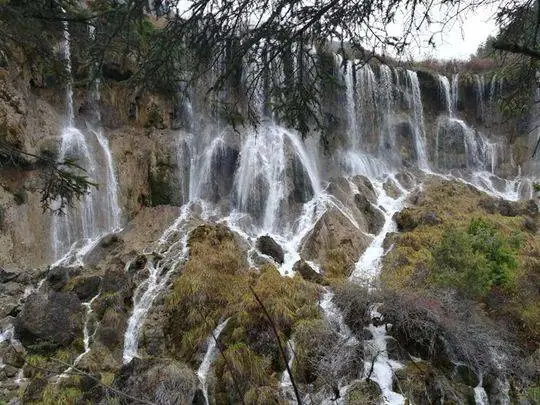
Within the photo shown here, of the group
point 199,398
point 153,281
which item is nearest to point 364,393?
point 199,398

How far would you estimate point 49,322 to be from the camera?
10258 millimetres

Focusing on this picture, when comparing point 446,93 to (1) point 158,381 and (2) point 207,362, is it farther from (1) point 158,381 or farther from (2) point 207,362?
(1) point 158,381

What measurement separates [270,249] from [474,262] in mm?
6016

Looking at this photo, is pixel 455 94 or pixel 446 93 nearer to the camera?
pixel 446 93

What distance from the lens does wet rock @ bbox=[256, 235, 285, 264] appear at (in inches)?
557

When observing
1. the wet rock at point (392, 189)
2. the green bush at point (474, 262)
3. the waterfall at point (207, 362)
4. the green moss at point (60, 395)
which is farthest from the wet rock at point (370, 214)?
the green moss at point (60, 395)

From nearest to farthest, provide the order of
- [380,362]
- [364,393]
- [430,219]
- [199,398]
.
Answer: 1. [364,393]
2. [199,398]
3. [380,362]
4. [430,219]

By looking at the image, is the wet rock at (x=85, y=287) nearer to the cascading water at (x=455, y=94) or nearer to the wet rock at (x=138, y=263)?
the wet rock at (x=138, y=263)

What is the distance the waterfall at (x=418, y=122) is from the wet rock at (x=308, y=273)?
13697mm

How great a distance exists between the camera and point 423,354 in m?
9.08

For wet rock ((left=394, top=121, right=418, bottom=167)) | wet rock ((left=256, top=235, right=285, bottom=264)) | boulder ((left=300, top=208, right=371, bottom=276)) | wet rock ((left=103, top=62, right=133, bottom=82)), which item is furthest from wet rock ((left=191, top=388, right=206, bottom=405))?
wet rock ((left=394, top=121, right=418, bottom=167))

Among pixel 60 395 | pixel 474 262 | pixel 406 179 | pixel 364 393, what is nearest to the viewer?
pixel 364 393

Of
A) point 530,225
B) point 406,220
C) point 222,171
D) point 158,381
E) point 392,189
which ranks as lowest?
point 158,381

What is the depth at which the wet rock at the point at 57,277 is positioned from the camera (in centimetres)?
1236
